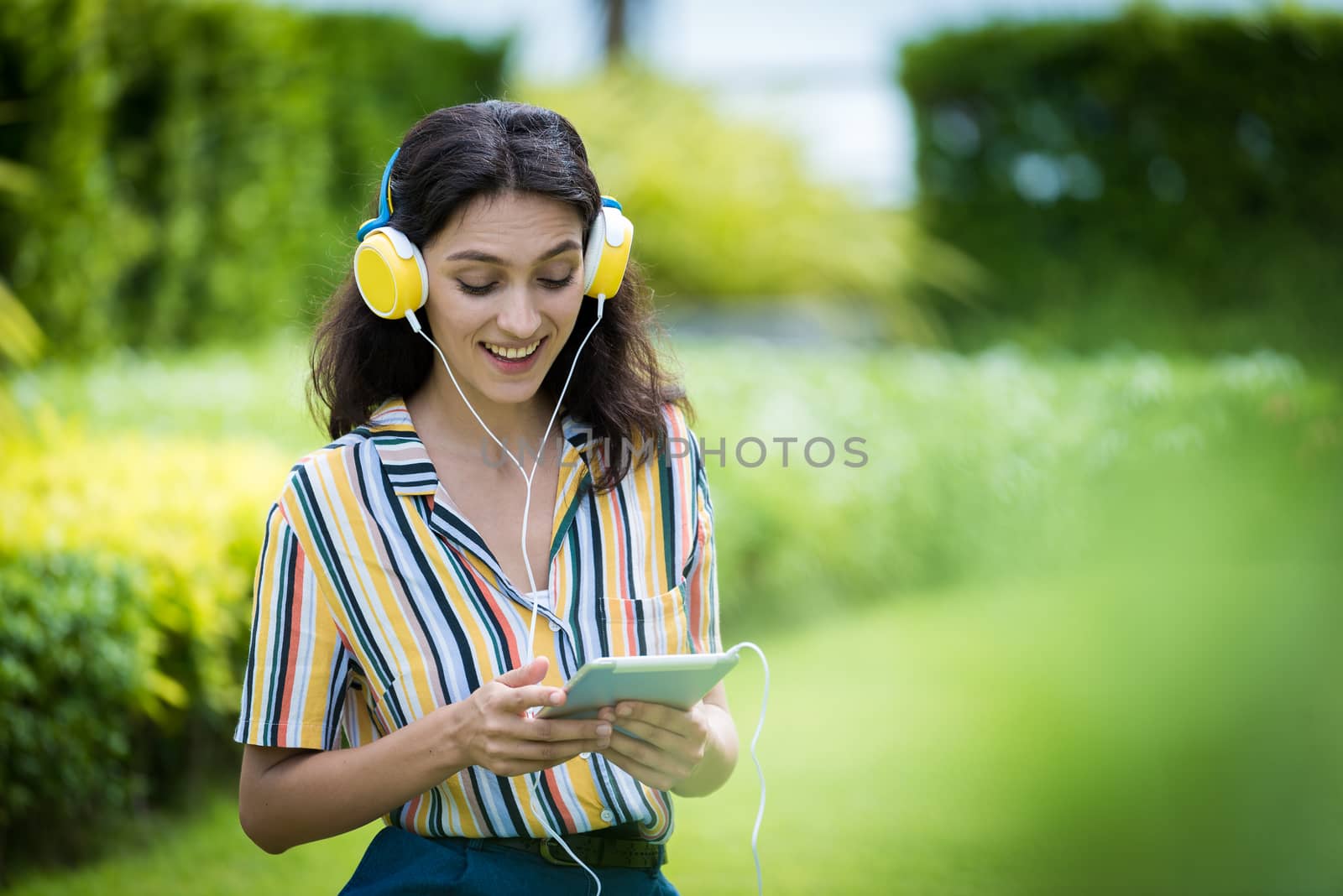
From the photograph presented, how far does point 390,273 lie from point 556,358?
1.08 feet

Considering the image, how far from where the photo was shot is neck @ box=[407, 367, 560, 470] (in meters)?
1.73

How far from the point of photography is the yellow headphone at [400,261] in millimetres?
1594

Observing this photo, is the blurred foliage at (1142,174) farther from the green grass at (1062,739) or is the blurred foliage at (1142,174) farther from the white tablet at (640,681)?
the white tablet at (640,681)

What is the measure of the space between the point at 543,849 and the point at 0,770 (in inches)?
79.5

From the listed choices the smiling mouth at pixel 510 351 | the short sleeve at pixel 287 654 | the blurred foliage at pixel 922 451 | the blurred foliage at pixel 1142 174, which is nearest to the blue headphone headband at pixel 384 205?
the smiling mouth at pixel 510 351

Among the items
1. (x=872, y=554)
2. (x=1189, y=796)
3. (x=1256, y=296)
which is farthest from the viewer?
(x=1256, y=296)

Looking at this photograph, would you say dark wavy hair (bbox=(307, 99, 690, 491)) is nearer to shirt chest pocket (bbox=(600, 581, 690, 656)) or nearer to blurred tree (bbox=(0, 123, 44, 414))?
shirt chest pocket (bbox=(600, 581, 690, 656))

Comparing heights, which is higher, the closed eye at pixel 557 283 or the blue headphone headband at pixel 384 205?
the blue headphone headband at pixel 384 205

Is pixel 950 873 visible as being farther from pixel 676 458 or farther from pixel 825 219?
pixel 825 219

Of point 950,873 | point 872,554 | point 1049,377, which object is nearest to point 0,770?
point 950,873

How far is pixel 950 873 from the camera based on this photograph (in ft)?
11.5

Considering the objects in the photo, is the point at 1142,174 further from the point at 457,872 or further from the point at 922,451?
the point at 457,872

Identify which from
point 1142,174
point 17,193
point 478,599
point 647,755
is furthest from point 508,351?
point 1142,174

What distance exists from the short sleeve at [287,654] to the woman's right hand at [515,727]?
0.70 feet
